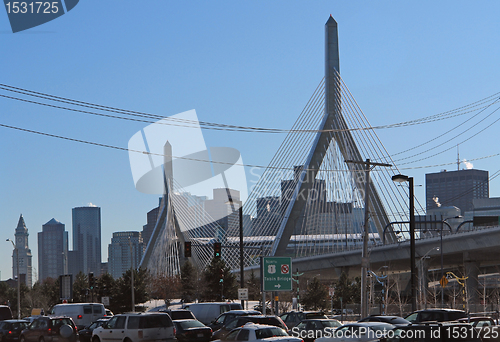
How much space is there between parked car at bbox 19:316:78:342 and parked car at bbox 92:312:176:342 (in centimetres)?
436

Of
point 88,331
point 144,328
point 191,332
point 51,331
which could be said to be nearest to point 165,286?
point 88,331

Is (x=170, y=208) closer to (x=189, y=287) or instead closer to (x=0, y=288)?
(x=189, y=287)

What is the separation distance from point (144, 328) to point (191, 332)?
3920 millimetres

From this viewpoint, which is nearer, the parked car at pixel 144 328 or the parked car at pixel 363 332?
the parked car at pixel 363 332

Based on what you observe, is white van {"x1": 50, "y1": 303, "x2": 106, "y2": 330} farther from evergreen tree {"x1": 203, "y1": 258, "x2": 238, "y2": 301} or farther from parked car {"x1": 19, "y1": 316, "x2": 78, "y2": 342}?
evergreen tree {"x1": 203, "y1": 258, "x2": 238, "y2": 301}

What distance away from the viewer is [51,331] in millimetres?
30078

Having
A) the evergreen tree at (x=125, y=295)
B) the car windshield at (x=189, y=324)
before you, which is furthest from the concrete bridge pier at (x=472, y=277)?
the car windshield at (x=189, y=324)

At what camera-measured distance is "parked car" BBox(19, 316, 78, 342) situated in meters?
29.6

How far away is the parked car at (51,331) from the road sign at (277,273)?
38.7ft

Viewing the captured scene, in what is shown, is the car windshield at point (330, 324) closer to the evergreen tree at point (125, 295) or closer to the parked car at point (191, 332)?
the parked car at point (191, 332)

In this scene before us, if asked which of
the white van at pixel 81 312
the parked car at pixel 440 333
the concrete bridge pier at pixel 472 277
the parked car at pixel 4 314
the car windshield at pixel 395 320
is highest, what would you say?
the parked car at pixel 440 333

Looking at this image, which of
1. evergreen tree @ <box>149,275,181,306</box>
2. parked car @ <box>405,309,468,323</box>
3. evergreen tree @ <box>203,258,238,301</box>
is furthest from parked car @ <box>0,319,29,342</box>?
evergreen tree @ <box>149,275,181,306</box>

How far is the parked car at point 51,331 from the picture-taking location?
2962 centimetres

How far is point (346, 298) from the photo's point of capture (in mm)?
88438
